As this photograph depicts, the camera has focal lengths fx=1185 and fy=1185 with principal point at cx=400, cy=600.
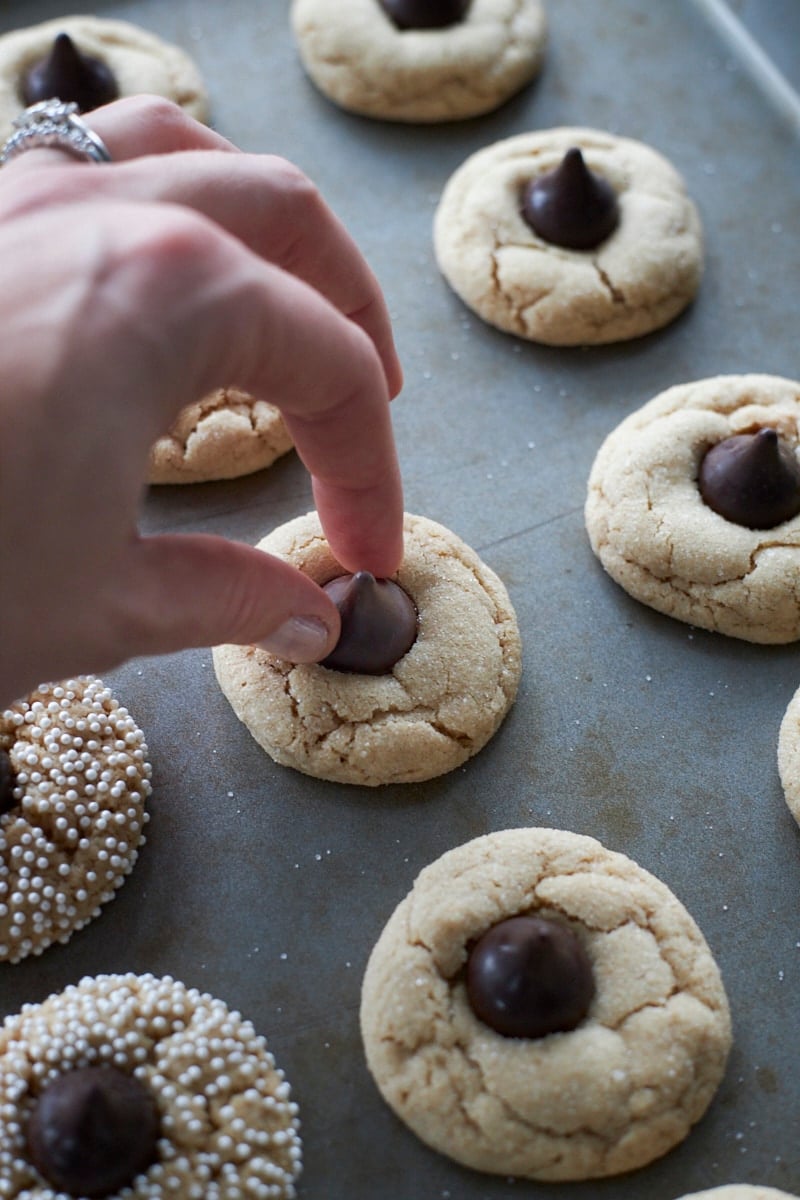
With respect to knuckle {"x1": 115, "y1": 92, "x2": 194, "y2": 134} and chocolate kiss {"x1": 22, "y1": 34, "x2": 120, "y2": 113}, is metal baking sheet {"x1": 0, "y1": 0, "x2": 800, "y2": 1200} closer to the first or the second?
chocolate kiss {"x1": 22, "y1": 34, "x2": 120, "y2": 113}

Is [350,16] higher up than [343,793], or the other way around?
[350,16]

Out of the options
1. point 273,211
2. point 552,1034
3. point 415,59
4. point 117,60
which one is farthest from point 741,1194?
point 117,60

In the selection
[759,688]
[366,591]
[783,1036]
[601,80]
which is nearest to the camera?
[783,1036]

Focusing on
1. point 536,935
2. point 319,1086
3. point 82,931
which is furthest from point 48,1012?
point 536,935

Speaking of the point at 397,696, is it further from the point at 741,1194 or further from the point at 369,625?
the point at 741,1194

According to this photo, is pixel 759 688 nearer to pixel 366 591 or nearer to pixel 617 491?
pixel 617 491

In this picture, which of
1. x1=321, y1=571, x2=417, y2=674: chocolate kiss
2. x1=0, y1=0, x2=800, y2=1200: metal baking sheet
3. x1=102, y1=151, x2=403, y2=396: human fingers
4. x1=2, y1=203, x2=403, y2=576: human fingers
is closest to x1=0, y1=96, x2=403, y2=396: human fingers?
x1=102, y1=151, x2=403, y2=396: human fingers
